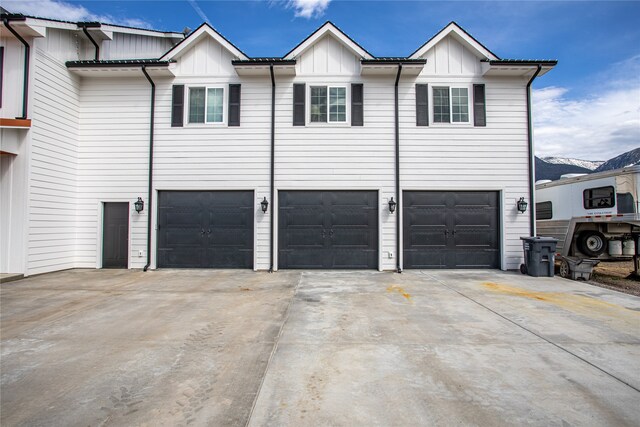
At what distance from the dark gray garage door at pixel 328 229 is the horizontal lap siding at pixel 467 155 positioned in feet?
5.56

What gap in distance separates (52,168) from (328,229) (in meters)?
8.14

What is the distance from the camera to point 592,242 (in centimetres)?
876

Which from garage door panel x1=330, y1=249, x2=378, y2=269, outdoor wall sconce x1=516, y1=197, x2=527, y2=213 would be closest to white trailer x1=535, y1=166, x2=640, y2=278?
outdoor wall sconce x1=516, y1=197, x2=527, y2=213

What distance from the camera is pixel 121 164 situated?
9.43m

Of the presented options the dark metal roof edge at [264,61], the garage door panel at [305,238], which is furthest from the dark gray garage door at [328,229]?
the dark metal roof edge at [264,61]

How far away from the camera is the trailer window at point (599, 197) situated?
813 centimetres

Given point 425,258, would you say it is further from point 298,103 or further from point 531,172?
point 298,103

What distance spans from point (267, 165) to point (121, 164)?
467 cm

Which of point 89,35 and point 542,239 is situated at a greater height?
point 89,35

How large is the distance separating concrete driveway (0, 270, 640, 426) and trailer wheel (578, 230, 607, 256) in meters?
2.82

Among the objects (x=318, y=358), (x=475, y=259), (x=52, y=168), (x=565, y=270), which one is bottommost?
(x=318, y=358)

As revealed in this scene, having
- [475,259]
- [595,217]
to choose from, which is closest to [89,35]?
[475,259]

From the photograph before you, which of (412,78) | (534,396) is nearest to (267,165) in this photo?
(412,78)

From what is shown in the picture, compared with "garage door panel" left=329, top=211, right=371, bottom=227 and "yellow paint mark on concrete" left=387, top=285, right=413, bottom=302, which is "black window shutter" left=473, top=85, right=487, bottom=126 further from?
"yellow paint mark on concrete" left=387, top=285, right=413, bottom=302
